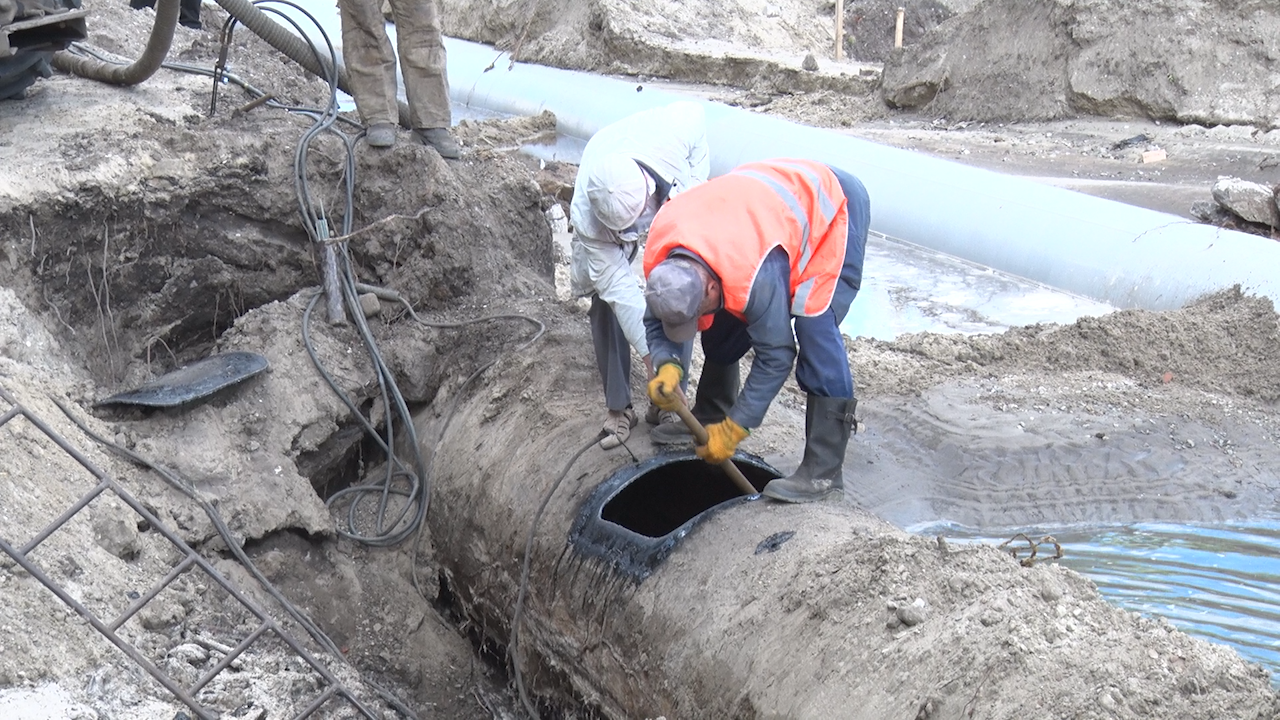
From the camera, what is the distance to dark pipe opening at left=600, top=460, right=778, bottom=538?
400cm

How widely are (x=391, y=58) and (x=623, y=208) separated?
2.36 metres

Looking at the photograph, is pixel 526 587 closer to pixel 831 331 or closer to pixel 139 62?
pixel 831 331

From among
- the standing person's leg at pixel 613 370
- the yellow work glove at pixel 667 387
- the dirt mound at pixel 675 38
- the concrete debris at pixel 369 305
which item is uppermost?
the yellow work glove at pixel 667 387

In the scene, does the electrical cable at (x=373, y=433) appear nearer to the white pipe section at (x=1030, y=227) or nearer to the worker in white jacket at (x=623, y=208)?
the worker in white jacket at (x=623, y=208)

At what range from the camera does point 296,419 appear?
4598 mm

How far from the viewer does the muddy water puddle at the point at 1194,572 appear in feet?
13.5

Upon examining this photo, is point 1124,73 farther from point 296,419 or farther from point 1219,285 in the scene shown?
point 296,419

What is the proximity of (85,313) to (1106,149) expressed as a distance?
27.5ft

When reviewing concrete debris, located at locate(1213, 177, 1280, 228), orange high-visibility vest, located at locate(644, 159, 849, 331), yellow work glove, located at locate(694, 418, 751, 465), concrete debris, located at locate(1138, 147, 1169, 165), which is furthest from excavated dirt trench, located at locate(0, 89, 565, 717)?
concrete debris, located at locate(1138, 147, 1169, 165)

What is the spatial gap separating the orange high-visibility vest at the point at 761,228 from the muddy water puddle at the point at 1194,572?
1812 mm

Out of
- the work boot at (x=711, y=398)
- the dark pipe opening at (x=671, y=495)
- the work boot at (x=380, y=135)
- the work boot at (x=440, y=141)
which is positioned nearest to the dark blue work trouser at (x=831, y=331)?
the work boot at (x=711, y=398)

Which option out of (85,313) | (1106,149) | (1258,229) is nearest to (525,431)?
(85,313)

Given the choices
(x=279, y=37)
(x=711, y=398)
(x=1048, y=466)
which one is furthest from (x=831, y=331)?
(x=279, y=37)

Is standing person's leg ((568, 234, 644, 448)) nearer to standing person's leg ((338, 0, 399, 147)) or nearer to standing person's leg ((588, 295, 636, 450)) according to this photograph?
standing person's leg ((588, 295, 636, 450))
